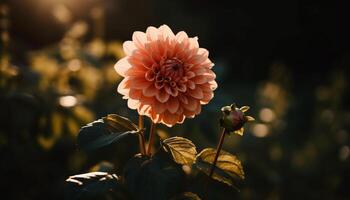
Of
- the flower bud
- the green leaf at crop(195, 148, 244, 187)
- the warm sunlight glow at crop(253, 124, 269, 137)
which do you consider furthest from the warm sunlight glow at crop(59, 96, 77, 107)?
the warm sunlight glow at crop(253, 124, 269, 137)

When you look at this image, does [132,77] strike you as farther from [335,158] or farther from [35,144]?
[335,158]

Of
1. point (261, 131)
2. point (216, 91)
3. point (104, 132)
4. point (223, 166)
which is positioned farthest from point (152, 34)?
point (261, 131)

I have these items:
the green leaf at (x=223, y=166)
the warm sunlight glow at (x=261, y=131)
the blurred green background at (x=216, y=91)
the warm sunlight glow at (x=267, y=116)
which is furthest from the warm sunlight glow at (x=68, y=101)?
the warm sunlight glow at (x=267, y=116)

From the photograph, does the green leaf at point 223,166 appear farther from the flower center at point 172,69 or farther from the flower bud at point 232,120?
the flower center at point 172,69

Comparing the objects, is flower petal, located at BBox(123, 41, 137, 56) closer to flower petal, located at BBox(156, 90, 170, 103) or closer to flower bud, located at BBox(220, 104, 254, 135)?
flower petal, located at BBox(156, 90, 170, 103)

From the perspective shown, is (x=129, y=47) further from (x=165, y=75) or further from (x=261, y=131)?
Answer: (x=261, y=131)

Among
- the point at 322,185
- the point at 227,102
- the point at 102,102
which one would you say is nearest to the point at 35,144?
the point at 102,102
